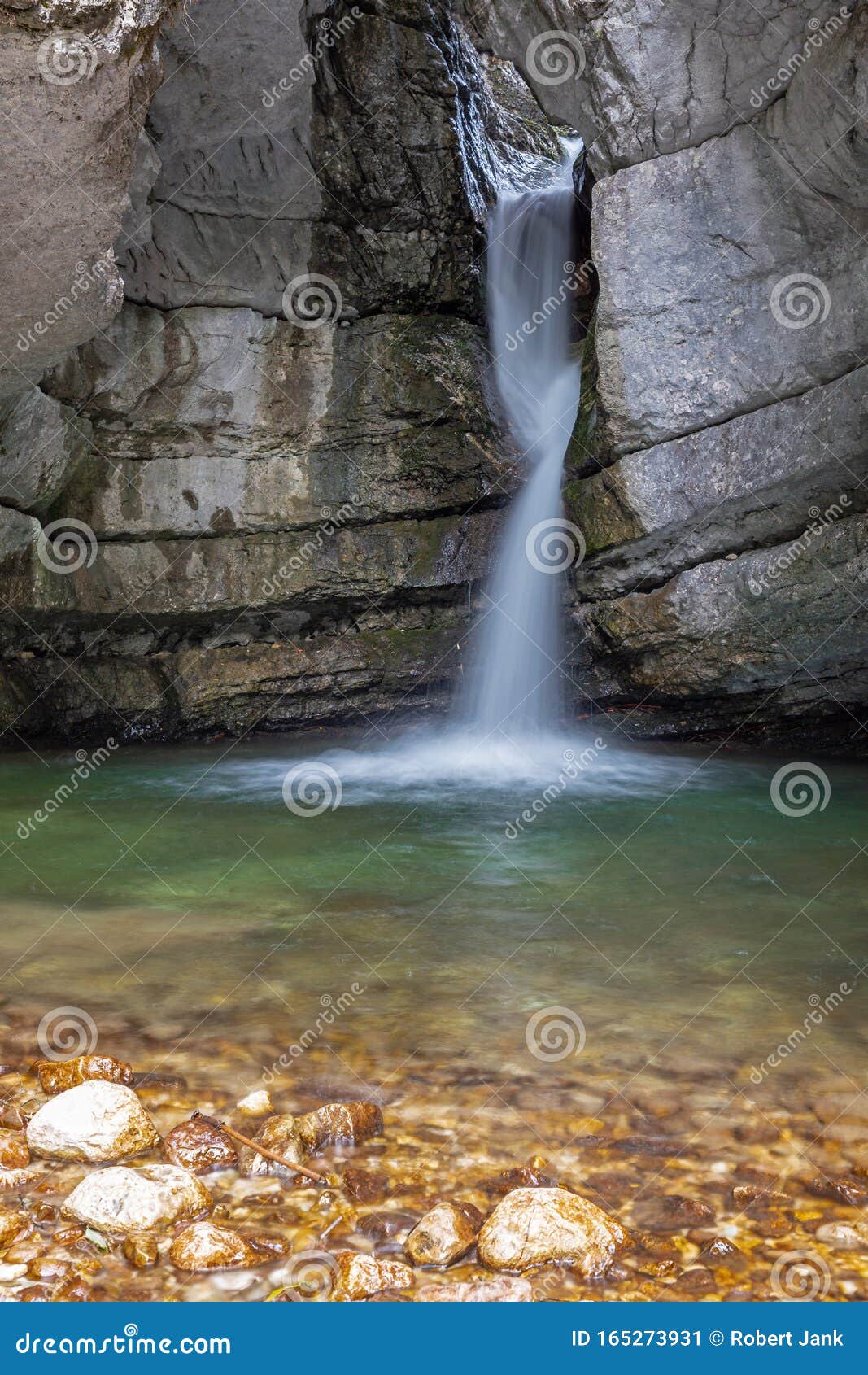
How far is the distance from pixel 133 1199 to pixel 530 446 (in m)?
9.31

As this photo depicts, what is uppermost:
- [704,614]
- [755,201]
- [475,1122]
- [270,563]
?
[755,201]

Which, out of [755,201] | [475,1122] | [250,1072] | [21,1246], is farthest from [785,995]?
[755,201]

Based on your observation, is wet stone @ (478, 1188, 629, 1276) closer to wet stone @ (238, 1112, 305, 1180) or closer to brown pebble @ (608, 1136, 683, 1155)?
brown pebble @ (608, 1136, 683, 1155)

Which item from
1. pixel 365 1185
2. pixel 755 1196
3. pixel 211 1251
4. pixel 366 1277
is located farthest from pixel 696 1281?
pixel 211 1251

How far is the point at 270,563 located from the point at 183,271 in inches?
110

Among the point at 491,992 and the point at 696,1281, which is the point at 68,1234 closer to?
the point at 696,1281

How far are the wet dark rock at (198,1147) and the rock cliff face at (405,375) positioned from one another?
563 cm

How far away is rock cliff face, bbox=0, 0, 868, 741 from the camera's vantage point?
781 centimetres

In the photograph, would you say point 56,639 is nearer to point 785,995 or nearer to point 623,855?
point 623,855

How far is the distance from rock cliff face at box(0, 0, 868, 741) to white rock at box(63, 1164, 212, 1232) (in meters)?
5.79

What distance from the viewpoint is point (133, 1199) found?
252 cm

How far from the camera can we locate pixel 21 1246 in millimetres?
2402

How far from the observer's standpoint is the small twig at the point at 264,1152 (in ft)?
9.04

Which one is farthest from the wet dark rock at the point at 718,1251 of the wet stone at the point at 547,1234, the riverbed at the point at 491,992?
the wet stone at the point at 547,1234
